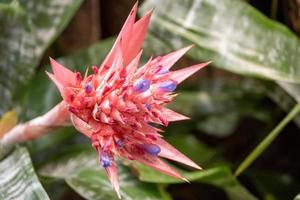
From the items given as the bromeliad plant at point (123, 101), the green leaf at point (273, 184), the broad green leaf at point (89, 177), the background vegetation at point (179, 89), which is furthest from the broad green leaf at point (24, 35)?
the green leaf at point (273, 184)

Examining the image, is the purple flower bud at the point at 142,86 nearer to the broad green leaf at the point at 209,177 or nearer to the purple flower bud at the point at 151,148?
the purple flower bud at the point at 151,148

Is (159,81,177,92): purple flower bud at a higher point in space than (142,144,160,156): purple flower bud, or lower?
higher

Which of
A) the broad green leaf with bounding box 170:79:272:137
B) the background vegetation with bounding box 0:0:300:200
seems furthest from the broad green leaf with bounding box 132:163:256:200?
the broad green leaf with bounding box 170:79:272:137

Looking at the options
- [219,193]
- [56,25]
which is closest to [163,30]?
[56,25]

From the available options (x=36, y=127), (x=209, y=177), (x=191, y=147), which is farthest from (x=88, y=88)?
(x=191, y=147)

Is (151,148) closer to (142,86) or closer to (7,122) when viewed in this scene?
(142,86)

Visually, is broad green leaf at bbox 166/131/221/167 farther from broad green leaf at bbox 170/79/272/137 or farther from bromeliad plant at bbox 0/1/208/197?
bromeliad plant at bbox 0/1/208/197

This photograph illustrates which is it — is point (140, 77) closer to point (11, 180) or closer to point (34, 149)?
point (11, 180)
